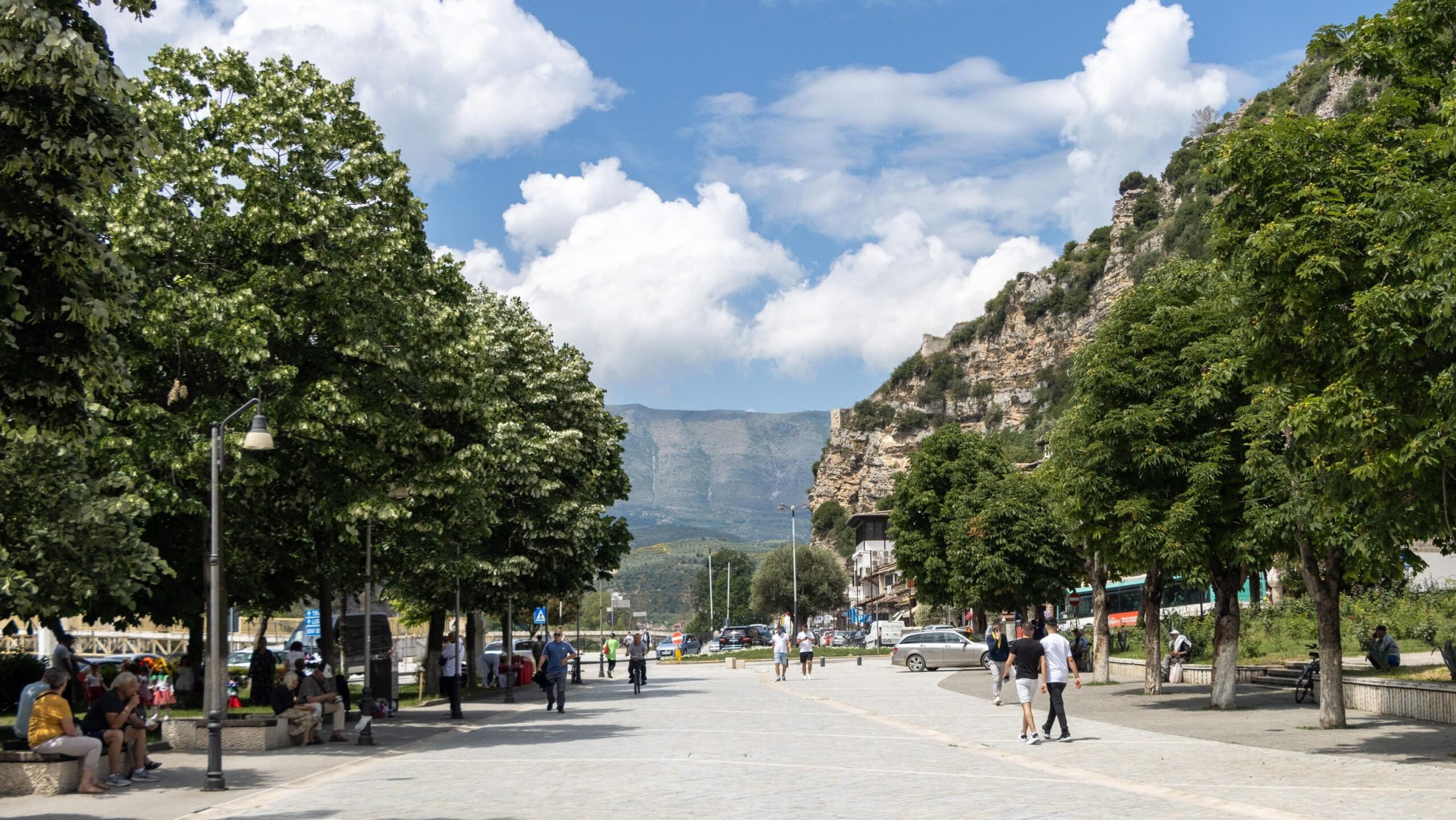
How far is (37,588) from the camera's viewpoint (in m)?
25.7

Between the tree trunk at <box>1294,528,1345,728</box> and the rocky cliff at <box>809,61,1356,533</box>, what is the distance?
334 ft

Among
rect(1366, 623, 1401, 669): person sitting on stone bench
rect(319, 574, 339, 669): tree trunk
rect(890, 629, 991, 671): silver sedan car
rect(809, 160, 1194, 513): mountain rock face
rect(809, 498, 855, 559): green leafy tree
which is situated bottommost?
rect(890, 629, 991, 671): silver sedan car

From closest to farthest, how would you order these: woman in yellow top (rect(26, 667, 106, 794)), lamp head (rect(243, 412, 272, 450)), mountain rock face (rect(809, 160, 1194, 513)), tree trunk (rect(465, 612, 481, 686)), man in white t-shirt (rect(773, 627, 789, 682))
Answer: woman in yellow top (rect(26, 667, 106, 794)) < lamp head (rect(243, 412, 272, 450)) < man in white t-shirt (rect(773, 627, 789, 682)) < tree trunk (rect(465, 612, 481, 686)) < mountain rock face (rect(809, 160, 1194, 513))

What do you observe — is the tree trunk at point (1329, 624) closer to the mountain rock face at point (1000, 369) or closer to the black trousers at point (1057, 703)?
the black trousers at point (1057, 703)

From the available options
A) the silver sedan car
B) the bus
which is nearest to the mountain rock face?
the bus

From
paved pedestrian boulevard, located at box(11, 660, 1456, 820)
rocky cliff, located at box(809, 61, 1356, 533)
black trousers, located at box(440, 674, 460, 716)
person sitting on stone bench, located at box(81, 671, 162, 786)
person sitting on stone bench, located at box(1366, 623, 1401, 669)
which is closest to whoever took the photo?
paved pedestrian boulevard, located at box(11, 660, 1456, 820)

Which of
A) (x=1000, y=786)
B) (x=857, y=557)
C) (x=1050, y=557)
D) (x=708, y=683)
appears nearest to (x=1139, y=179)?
(x=857, y=557)

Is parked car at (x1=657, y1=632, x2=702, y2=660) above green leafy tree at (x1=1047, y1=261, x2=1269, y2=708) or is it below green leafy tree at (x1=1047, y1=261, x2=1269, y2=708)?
below

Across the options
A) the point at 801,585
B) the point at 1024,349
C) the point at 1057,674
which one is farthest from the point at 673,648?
the point at 1024,349

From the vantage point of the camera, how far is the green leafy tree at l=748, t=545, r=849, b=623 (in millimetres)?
122562

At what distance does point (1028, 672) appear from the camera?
65.8 ft

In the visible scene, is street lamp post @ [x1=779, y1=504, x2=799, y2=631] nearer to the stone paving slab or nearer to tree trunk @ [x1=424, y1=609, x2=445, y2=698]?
tree trunk @ [x1=424, y1=609, x2=445, y2=698]

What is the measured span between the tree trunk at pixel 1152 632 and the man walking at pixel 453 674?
596 inches

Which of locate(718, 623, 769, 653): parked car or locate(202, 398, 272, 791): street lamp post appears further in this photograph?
locate(718, 623, 769, 653): parked car
